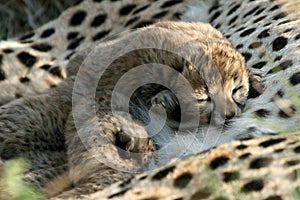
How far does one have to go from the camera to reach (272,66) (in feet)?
10.9

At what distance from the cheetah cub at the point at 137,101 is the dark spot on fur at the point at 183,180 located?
1.27 ft

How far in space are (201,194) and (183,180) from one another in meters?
0.07

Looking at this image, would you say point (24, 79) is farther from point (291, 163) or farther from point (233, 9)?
point (291, 163)

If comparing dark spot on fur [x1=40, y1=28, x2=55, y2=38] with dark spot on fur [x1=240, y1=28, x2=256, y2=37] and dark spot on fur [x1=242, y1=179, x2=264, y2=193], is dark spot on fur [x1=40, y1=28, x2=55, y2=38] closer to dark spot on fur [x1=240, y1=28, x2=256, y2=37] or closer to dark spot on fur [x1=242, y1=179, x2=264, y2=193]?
dark spot on fur [x1=240, y1=28, x2=256, y2=37]

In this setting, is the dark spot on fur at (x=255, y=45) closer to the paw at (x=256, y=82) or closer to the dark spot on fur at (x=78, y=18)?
the paw at (x=256, y=82)

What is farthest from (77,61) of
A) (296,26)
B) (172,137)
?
(296,26)

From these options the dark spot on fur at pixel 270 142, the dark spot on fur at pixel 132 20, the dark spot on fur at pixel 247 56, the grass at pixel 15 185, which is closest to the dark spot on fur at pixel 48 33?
the dark spot on fur at pixel 132 20

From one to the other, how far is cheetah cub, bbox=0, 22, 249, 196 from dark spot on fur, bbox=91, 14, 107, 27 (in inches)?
40.4

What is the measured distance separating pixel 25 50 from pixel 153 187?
6.55 ft

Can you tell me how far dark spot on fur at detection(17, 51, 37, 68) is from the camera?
164 inches

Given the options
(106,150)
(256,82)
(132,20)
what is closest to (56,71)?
(132,20)

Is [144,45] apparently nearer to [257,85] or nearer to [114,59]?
[114,59]

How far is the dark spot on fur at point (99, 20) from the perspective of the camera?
427cm

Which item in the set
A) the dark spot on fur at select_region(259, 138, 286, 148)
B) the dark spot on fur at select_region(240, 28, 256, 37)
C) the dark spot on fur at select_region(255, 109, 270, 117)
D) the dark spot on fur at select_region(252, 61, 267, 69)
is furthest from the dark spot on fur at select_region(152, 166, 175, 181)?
the dark spot on fur at select_region(240, 28, 256, 37)
